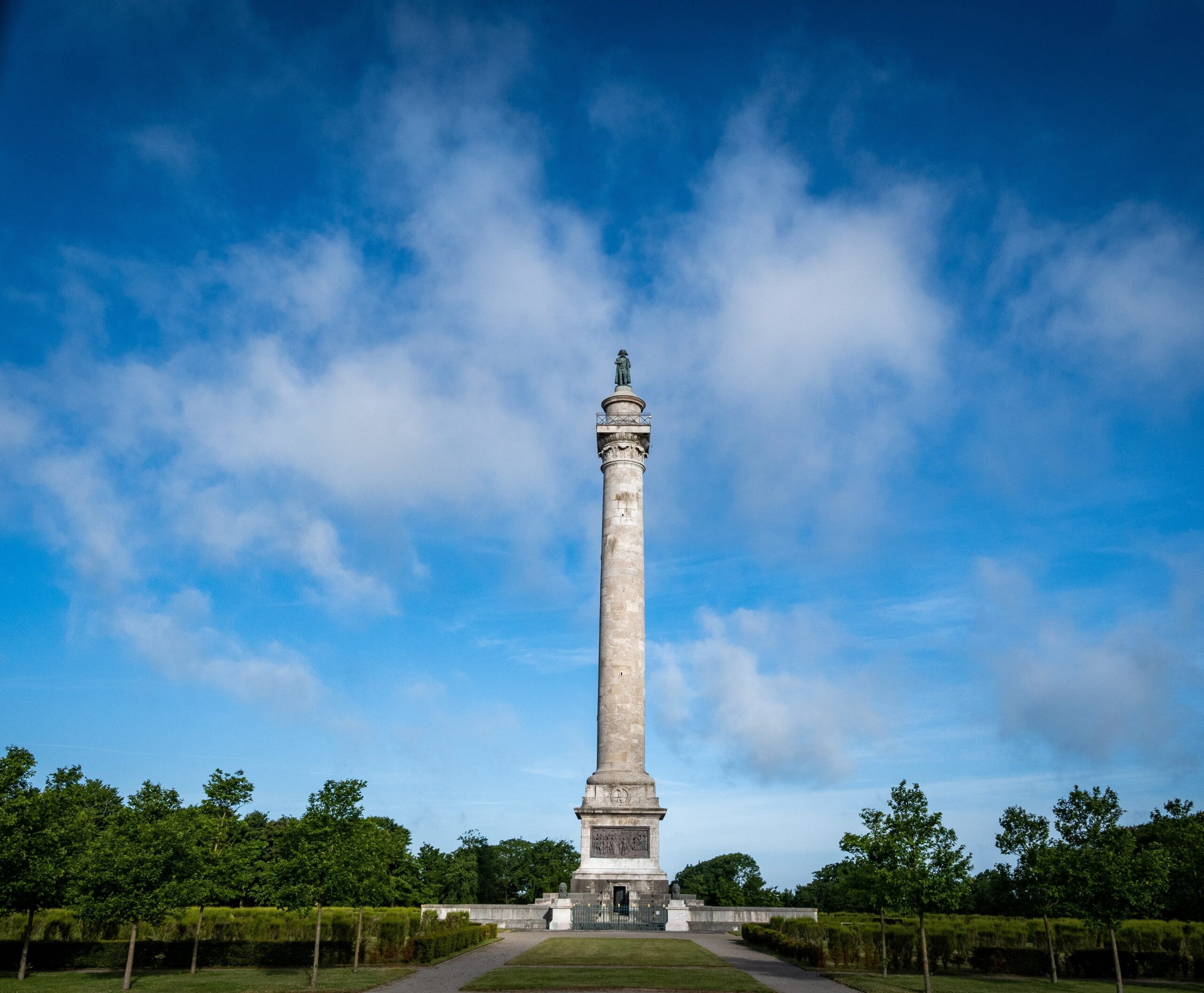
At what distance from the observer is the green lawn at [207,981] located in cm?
2483

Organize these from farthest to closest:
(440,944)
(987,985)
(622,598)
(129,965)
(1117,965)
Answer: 1. (622,598)
2. (440,944)
3. (987,985)
4. (1117,965)
5. (129,965)

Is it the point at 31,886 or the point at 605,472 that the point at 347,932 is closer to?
the point at 31,886

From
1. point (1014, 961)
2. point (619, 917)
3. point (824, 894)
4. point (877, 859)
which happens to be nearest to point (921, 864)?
point (877, 859)

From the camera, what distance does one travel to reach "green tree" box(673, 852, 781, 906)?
74500 millimetres

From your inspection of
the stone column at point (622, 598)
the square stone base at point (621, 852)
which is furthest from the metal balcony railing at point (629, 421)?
the square stone base at point (621, 852)

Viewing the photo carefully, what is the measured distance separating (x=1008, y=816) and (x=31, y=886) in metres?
35.7

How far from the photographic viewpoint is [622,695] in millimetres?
55125

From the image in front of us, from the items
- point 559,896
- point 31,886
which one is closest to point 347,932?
point 31,886

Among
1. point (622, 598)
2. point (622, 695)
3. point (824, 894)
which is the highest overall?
point (622, 598)

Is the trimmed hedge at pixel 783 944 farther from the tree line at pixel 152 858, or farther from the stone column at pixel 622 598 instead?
the tree line at pixel 152 858

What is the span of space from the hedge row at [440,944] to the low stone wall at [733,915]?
15145 millimetres

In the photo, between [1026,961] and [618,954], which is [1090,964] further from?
[618,954]

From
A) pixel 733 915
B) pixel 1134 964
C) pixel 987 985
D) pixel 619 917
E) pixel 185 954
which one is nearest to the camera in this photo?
pixel 987 985

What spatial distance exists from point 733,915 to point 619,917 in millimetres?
6573
